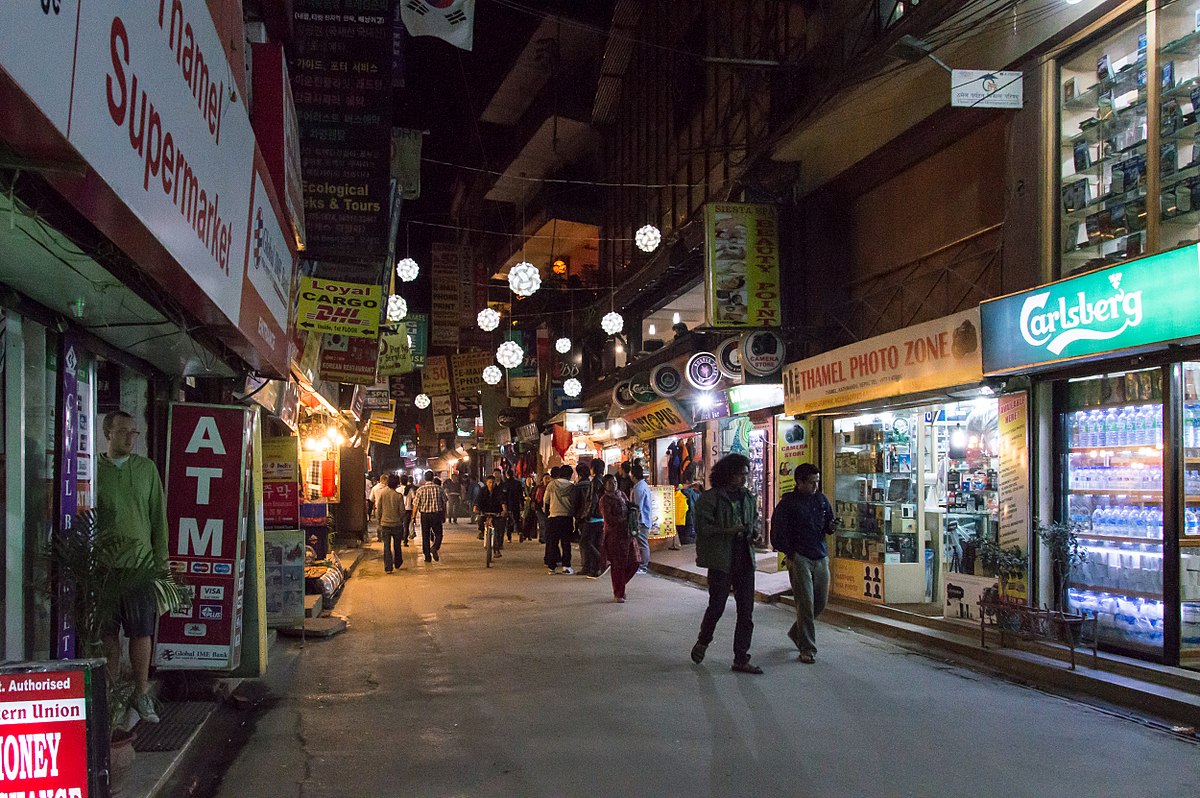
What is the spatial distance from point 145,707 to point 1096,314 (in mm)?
8621

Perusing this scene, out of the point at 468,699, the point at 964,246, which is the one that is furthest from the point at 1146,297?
the point at 468,699

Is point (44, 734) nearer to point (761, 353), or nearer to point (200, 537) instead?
point (200, 537)

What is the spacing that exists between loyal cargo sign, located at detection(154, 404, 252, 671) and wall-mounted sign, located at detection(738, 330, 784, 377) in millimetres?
10263

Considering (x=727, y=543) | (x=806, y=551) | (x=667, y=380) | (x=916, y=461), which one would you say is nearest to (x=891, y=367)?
(x=916, y=461)

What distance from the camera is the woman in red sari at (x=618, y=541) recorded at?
45.9 ft

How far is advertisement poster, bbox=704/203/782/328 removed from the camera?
607 inches

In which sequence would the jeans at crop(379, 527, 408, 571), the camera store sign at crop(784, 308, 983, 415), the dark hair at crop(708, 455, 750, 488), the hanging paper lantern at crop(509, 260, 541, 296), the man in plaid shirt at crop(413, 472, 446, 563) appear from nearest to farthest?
1. the dark hair at crop(708, 455, 750, 488)
2. the camera store sign at crop(784, 308, 983, 415)
3. the hanging paper lantern at crop(509, 260, 541, 296)
4. the jeans at crop(379, 527, 408, 571)
5. the man in plaid shirt at crop(413, 472, 446, 563)

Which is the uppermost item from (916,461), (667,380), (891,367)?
(667,380)

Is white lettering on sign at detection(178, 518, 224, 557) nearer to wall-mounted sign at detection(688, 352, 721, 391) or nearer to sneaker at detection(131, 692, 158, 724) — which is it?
sneaker at detection(131, 692, 158, 724)

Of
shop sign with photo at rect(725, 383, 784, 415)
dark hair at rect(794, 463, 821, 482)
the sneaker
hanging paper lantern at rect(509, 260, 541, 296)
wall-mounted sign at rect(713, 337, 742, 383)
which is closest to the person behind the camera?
the sneaker

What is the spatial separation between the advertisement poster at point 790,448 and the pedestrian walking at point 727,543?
228 inches

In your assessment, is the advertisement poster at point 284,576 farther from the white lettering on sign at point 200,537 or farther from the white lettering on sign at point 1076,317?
the white lettering on sign at point 1076,317

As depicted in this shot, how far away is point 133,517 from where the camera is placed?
6.07 meters

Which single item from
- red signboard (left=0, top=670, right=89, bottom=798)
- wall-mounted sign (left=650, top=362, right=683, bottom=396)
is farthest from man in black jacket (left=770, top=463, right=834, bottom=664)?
wall-mounted sign (left=650, top=362, right=683, bottom=396)
